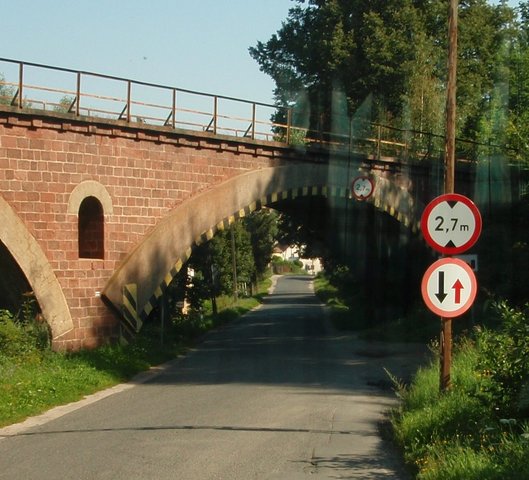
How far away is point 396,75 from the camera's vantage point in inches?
1524

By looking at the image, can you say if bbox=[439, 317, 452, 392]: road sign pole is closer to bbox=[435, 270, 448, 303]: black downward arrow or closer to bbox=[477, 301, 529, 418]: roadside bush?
bbox=[435, 270, 448, 303]: black downward arrow

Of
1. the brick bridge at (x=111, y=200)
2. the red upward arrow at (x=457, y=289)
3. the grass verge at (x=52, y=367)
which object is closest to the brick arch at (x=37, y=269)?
the brick bridge at (x=111, y=200)

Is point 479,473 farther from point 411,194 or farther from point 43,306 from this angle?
point 411,194

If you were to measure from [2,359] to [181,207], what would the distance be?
796 centimetres

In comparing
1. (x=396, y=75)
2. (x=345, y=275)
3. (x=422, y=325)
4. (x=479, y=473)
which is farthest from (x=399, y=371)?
(x=345, y=275)

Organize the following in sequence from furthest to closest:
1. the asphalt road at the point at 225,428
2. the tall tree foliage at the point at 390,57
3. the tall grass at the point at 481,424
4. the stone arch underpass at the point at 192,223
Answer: the tall tree foliage at the point at 390,57
the stone arch underpass at the point at 192,223
the asphalt road at the point at 225,428
the tall grass at the point at 481,424

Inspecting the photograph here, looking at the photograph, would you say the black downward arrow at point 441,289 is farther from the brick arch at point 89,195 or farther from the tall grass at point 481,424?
the brick arch at point 89,195

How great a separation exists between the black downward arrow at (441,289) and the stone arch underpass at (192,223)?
13461 mm

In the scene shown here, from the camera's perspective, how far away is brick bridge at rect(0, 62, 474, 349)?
830 inches

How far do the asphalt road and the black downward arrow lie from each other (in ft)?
5.71

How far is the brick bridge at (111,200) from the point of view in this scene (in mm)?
21094

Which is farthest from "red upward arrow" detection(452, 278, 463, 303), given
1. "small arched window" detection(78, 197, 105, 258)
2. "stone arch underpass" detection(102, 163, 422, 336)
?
"small arched window" detection(78, 197, 105, 258)

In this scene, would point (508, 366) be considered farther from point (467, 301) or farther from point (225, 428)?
point (225, 428)

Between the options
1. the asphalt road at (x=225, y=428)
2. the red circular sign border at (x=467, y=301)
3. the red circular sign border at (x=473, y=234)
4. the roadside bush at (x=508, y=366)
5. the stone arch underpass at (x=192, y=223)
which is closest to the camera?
the asphalt road at (x=225, y=428)
